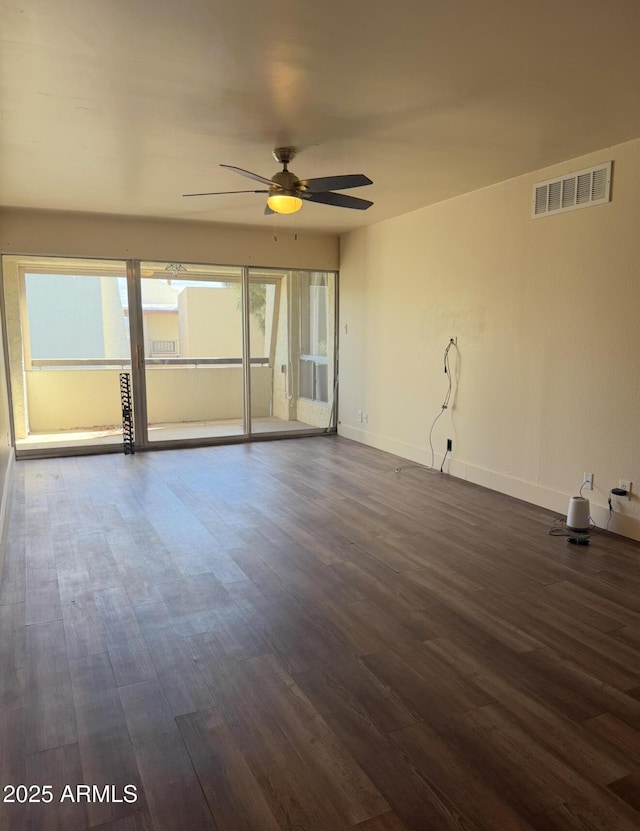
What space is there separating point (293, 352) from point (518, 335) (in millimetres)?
3651

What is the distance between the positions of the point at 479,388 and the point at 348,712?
3534 millimetres

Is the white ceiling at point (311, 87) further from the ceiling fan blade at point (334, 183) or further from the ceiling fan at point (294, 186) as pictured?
the ceiling fan blade at point (334, 183)

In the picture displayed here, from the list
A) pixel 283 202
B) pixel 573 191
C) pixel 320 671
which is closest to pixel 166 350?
pixel 283 202

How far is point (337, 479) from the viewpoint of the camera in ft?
17.2

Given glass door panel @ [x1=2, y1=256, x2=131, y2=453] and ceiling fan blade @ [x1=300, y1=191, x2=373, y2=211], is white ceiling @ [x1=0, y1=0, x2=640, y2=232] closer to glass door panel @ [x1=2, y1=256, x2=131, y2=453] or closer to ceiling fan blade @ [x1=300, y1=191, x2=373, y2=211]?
ceiling fan blade @ [x1=300, y1=191, x2=373, y2=211]

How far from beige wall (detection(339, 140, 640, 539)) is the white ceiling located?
19.9 inches

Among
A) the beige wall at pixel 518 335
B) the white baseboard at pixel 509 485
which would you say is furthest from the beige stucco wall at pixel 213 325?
the white baseboard at pixel 509 485

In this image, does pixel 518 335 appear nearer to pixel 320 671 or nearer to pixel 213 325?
pixel 320 671

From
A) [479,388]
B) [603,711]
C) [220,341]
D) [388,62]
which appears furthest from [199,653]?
[220,341]

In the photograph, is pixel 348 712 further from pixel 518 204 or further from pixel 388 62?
pixel 518 204

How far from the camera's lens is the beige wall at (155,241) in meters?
5.68

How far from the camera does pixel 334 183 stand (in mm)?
3475

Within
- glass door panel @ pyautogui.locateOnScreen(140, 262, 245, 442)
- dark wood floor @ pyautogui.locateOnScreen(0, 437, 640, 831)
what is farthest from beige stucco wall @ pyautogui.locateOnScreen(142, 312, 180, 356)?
dark wood floor @ pyautogui.locateOnScreen(0, 437, 640, 831)

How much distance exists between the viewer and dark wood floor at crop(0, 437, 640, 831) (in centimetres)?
164
